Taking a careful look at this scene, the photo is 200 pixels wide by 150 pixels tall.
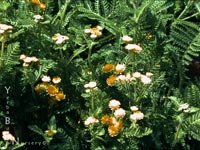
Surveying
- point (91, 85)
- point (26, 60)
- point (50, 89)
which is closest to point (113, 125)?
point (91, 85)

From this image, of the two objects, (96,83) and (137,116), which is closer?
(137,116)

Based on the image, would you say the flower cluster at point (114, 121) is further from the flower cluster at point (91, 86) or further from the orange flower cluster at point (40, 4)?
the orange flower cluster at point (40, 4)

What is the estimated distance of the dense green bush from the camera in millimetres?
2799

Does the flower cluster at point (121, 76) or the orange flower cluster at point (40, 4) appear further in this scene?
the orange flower cluster at point (40, 4)

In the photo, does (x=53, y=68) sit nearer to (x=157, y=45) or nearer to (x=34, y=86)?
(x=34, y=86)

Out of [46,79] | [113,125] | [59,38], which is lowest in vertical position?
[113,125]

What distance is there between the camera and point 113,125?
2.72 m

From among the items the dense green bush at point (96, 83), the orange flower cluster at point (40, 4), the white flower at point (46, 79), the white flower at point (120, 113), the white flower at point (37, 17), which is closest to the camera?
the white flower at point (120, 113)

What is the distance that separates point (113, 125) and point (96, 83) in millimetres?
326

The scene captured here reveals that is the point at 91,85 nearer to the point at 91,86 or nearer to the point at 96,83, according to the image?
the point at 91,86

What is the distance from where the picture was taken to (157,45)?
3324mm

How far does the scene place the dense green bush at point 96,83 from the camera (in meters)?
2.80

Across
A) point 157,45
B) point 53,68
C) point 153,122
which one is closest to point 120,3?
point 157,45

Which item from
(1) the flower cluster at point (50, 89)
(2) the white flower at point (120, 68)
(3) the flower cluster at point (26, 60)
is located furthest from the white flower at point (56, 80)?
(2) the white flower at point (120, 68)
